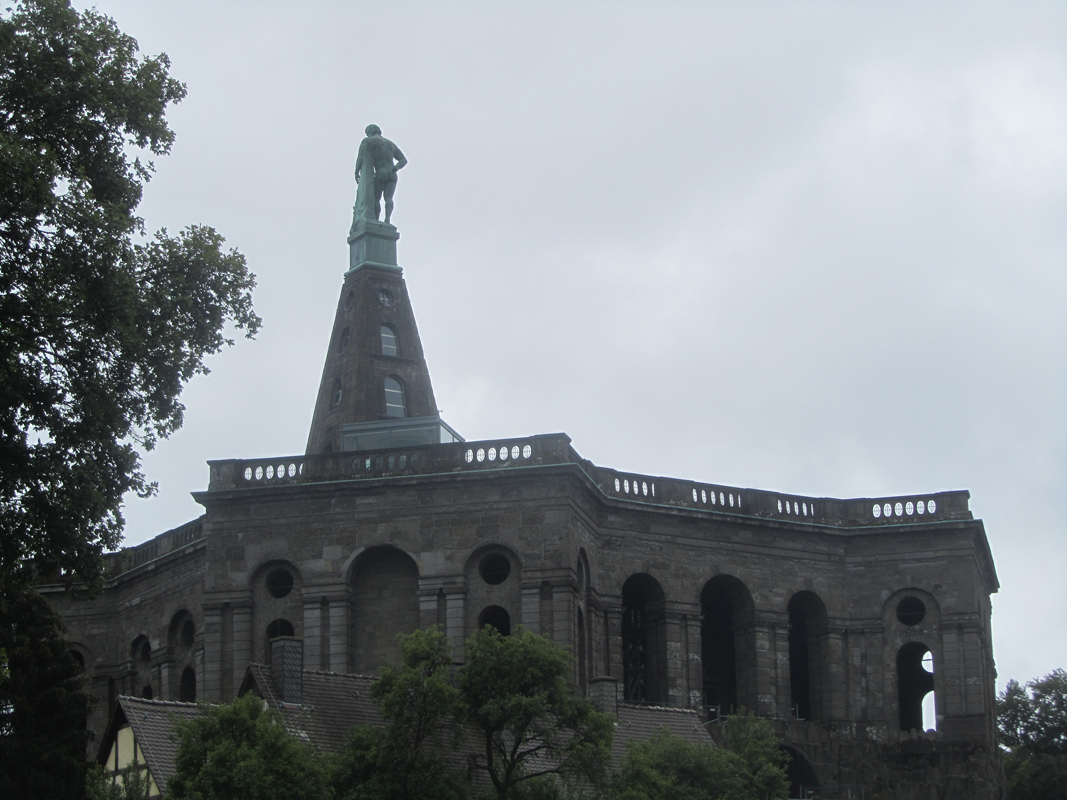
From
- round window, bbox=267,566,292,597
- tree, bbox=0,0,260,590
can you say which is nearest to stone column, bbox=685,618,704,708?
round window, bbox=267,566,292,597

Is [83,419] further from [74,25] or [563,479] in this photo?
[563,479]

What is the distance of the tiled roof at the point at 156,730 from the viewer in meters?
40.8

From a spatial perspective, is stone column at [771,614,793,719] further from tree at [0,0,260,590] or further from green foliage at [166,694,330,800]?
tree at [0,0,260,590]

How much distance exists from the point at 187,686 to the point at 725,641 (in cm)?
1697

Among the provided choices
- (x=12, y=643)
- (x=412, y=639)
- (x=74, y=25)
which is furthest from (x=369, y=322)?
(x=74, y=25)

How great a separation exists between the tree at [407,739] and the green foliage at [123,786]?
4.26m

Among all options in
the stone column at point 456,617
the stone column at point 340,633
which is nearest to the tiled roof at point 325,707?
the stone column at point 456,617

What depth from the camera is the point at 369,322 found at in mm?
62438

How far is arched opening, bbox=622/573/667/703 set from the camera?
57625 millimetres

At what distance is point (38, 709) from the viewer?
5284 cm

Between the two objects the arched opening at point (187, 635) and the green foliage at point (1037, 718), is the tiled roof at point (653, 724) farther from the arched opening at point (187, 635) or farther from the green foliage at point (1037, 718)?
the green foliage at point (1037, 718)

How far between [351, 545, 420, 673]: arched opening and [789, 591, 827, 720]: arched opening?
43.7ft

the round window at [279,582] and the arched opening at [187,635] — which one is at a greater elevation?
the round window at [279,582]

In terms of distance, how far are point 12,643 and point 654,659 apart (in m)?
18.6
